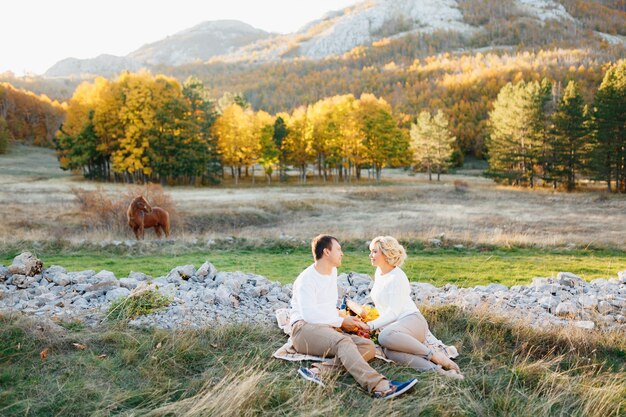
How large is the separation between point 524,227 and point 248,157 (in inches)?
1626

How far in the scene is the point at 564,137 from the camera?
49719mm

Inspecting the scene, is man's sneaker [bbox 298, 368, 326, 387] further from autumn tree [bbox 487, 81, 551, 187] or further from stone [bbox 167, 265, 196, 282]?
autumn tree [bbox 487, 81, 551, 187]

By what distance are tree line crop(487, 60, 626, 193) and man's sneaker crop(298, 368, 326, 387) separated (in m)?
51.3

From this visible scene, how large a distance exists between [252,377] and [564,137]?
5390cm

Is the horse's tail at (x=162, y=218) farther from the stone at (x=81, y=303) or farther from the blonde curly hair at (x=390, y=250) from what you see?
the blonde curly hair at (x=390, y=250)

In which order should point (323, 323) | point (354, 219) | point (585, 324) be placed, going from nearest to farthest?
point (323, 323)
point (585, 324)
point (354, 219)

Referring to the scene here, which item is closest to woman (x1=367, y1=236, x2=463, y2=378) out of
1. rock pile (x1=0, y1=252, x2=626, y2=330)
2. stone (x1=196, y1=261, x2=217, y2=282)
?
rock pile (x1=0, y1=252, x2=626, y2=330)

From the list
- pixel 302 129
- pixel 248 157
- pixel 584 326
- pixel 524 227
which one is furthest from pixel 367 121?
pixel 584 326

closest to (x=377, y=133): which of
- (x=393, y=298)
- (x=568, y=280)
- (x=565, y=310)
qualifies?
(x=568, y=280)

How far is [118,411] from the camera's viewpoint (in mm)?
4535

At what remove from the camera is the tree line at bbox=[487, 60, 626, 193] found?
46.6 m

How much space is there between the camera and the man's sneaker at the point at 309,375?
16.4 feet

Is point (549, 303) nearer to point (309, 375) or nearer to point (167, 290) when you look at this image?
point (309, 375)

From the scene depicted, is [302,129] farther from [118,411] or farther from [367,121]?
[118,411]
